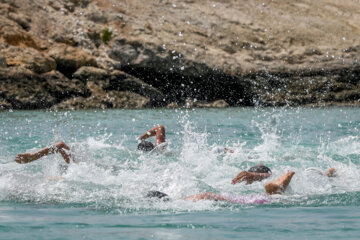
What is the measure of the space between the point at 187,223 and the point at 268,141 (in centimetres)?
826

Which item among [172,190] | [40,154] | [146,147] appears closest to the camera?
[172,190]

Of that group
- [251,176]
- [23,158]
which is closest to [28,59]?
[23,158]

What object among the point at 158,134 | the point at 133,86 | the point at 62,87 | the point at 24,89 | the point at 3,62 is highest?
the point at 3,62

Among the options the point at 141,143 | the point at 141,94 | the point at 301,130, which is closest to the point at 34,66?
the point at 141,94

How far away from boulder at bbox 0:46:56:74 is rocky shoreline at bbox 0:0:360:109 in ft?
0.14

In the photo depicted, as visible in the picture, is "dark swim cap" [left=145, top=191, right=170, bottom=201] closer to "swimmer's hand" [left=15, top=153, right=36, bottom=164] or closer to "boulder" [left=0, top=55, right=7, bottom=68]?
"swimmer's hand" [left=15, top=153, right=36, bottom=164]

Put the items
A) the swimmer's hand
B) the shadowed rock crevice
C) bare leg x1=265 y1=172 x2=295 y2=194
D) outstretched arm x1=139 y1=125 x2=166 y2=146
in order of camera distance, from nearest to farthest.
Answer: bare leg x1=265 y1=172 x2=295 y2=194
the swimmer's hand
outstretched arm x1=139 y1=125 x2=166 y2=146
the shadowed rock crevice

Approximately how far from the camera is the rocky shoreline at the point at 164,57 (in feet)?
82.2

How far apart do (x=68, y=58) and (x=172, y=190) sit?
19.7m

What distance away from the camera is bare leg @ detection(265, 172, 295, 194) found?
7.07 metres

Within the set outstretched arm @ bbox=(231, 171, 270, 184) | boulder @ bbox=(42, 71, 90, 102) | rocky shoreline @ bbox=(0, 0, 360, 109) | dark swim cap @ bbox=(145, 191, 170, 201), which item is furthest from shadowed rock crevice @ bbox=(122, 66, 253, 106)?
dark swim cap @ bbox=(145, 191, 170, 201)

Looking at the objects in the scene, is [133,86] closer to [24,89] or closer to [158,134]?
[24,89]

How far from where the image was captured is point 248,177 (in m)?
7.91

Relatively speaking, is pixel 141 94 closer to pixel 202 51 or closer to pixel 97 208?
pixel 202 51
